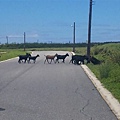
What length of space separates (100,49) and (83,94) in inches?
1973

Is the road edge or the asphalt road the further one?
the road edge

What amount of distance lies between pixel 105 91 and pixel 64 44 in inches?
5614

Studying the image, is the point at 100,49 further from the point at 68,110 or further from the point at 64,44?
the point at 64,44

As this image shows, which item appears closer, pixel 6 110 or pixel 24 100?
pixel 6 110

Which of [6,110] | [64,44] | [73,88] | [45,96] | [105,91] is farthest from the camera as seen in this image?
[64,44]

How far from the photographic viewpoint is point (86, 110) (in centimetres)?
1122

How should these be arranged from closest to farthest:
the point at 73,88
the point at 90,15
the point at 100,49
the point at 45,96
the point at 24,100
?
the point at 24,100 → the point at 45,96 → the point at 73,88 → the point at 90,15 → the point at 100,49

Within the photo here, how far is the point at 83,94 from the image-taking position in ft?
48.2

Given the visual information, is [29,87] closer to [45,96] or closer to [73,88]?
[73,88]

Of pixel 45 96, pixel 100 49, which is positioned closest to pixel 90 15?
pixel 100 49

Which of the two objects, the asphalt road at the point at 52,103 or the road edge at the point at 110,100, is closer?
the asphalt road at the point at 52,103

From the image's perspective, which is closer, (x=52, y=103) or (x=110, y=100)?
(x=52, y=103)

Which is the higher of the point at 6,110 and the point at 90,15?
the point at 90,15

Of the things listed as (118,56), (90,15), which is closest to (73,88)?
(118,56)
